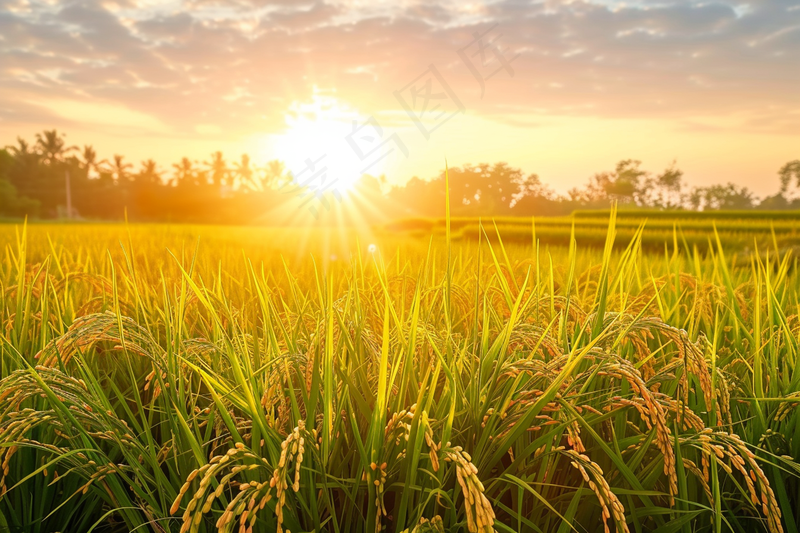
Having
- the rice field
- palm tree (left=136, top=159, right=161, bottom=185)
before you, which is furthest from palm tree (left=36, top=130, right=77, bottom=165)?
the rice field

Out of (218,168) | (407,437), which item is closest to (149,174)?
(218,168)

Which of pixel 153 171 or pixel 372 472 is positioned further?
pixel 153 171

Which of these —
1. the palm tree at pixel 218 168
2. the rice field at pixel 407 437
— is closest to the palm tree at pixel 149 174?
the palm tree at pixel 218 168

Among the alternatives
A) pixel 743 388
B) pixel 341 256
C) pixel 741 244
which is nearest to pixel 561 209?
pixel 741 244

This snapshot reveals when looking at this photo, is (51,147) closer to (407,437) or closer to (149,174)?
(149,174)

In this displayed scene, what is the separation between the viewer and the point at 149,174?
70938 mm

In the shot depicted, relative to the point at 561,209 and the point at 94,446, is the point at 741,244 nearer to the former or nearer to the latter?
the point at 94,446

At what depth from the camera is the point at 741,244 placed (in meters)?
9.41

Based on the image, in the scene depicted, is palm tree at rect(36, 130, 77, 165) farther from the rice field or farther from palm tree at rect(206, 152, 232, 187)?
the rice field

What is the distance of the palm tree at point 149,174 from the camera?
2612 inches

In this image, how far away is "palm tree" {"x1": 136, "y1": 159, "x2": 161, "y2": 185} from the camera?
218 feet

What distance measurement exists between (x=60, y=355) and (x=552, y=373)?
1.25m

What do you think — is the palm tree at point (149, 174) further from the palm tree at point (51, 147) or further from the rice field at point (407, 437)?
the rice field at point (407, 437)

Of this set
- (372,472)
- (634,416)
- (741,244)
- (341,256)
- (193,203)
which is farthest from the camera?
(193,203)
